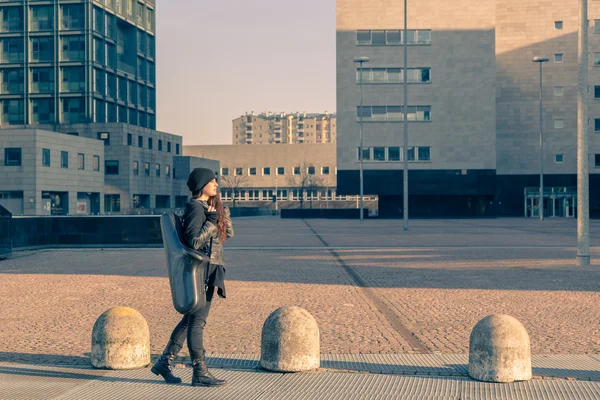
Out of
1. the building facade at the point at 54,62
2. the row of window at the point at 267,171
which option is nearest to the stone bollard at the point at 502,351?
the building facade at the point at 54,62

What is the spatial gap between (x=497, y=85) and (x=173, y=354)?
74.7 metres

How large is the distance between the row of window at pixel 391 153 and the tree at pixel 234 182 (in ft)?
211

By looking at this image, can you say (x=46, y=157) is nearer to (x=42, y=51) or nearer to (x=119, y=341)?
(x=42, y=51)

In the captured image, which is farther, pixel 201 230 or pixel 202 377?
pixel 202 377

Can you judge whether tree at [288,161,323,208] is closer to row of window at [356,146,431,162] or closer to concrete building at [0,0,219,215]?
concrete building at [0,0,219,215]

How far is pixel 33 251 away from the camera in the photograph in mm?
25141

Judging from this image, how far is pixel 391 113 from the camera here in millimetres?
70875

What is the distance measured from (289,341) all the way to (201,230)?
1.35 metres

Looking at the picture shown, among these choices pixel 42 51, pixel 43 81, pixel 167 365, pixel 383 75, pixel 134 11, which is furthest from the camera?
pixel 134 11

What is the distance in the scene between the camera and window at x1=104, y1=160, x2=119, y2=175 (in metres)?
78.8

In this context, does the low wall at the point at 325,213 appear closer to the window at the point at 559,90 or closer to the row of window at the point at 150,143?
the row of window at the point at 150,143

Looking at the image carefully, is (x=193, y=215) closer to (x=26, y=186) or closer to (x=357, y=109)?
(x=26, y=186)

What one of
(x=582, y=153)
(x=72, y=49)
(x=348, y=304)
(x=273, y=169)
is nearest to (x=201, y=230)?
(x=348, y=304)

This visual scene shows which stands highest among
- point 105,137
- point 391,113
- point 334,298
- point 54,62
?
point 54,62
